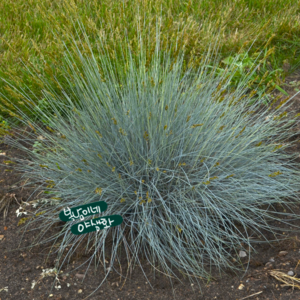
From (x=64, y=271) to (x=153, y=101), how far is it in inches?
43.2

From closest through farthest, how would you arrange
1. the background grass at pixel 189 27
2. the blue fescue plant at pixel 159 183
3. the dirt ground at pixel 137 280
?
the dirt ground at pixel 137 280 < the blue fescue plant at pixel 159 183 < the background grass at pixel 189 27

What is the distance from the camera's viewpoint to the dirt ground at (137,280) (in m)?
1.83

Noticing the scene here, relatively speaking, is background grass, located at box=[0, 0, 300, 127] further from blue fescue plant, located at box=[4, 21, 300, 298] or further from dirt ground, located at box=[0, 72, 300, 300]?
dirt ground, located at box=[0, 72, 300, 300]

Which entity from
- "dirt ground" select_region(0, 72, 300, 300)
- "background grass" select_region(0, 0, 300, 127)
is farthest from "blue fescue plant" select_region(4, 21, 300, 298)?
"background grass" select_region(0, 0, 300, 127)

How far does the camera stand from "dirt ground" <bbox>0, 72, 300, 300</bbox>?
1.83 metres

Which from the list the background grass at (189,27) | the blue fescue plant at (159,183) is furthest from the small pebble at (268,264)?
the background grass at (189,27)

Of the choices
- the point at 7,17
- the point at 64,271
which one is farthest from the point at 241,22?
the point at 64,271

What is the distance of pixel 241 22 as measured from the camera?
4242 millimetres

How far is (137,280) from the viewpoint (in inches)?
76.7

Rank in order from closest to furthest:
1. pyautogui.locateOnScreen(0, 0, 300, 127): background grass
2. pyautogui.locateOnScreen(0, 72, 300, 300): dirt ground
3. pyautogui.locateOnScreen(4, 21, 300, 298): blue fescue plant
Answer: pyautogui.locateOnScreen(0, 72, 300, 300): dirt ground → pyautogui.locateOnScreen(4, 21, 300, 298): blue fescue plant → pyautogui.locateOnScreen(0, 0, 300, 127): background grass

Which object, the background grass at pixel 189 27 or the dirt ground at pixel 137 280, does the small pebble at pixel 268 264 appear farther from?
the background grass at pixel 189 27

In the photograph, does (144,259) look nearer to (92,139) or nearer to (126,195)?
(126,195)

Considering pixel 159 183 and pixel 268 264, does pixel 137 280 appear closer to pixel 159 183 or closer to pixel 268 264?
pixel 159 183

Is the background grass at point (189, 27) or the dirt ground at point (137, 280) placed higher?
the background grass at point (189, 27)
